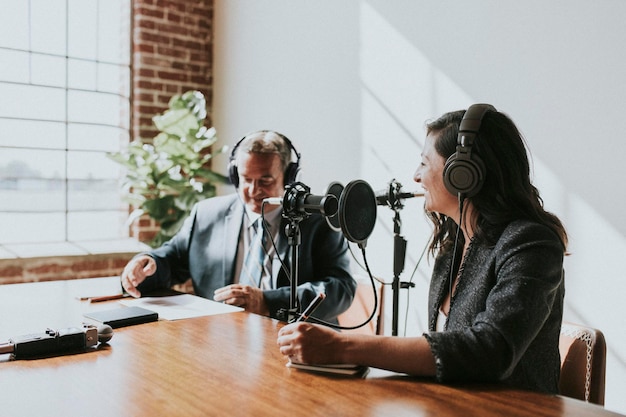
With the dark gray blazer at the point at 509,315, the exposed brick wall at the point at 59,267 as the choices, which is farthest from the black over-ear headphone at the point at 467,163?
the exposed brick wall at the point at 59,267

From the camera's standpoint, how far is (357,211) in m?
1.50

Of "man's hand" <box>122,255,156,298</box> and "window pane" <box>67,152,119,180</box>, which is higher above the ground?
"window pane" <box>67,152,119,180</box>

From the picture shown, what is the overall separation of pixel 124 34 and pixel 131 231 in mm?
1393

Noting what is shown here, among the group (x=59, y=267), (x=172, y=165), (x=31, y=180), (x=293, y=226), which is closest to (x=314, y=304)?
(x=293, y=226)

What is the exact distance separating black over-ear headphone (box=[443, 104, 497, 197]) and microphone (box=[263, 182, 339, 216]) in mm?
306

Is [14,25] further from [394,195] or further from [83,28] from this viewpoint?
[394,195]

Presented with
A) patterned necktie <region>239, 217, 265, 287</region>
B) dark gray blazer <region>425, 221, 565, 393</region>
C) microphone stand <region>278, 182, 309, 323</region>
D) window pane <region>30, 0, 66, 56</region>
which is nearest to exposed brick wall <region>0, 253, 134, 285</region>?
window pane <region>30, 0, 66, 56</region>

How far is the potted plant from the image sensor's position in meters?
3.81

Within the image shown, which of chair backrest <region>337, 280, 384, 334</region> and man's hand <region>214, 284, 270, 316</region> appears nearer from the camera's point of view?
man's hand <region>214, 284, 270, 316</region>

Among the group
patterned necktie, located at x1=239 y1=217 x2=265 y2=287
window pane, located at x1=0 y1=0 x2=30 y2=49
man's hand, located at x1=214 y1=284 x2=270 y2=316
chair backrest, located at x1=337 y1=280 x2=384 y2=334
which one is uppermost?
window pane, located at x1=0 y1=0 x2=30 y2=49

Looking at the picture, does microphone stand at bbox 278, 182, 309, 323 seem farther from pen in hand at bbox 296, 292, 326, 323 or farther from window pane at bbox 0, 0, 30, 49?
window pane at bbox 0, 0, 30, 49

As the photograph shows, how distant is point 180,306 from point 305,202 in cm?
61

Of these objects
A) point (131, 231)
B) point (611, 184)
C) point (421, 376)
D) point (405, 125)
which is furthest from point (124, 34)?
point (421, 376)

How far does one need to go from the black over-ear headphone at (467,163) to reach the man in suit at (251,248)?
765 mm
